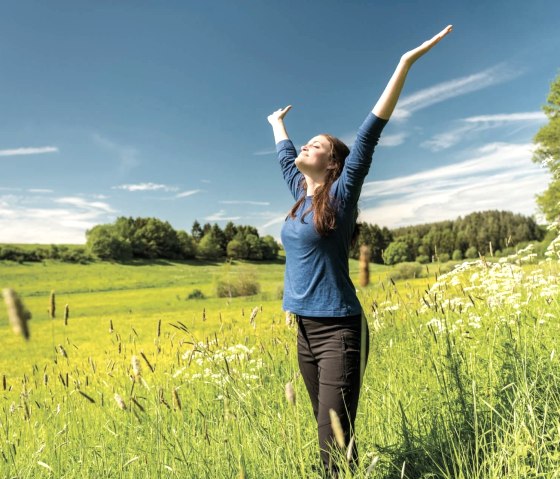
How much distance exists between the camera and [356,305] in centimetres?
296

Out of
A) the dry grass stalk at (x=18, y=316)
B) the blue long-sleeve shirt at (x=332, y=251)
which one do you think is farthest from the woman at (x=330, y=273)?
the dry grass stalk at (x=18, y=316)

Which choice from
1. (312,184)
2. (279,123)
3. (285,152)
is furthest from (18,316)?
(279,123)

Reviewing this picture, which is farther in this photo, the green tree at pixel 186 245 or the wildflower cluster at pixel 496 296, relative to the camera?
the green tree at pixel 186 245

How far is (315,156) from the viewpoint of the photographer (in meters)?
3.31

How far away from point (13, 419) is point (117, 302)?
5219 cm

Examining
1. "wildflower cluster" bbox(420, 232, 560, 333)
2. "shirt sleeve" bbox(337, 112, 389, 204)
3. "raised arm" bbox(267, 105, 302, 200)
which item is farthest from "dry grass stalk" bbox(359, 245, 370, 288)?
"wildflower cluster" bbox(420, 232, 560, 333)

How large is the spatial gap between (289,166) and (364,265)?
2740 mm

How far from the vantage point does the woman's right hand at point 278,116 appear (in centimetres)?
466

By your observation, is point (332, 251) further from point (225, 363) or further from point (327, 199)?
point (225, 363)

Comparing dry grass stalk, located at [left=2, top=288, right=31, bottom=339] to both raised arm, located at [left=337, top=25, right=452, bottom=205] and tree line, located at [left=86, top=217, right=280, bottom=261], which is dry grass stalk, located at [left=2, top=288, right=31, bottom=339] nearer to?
raised arm, located at [left=337, top=25, right=452, bottom=205]

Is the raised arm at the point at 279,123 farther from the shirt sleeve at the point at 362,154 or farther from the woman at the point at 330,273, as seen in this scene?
the shirt sleeve at the point at 362,154

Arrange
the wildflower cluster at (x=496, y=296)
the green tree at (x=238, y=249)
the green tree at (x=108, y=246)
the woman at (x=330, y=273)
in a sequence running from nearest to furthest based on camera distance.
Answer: the woman at (x=330, y=273), the wildflower cluster at (x=496, y=296), the green tree at (x=108, y=246), the green tree at (x=238, y=249)

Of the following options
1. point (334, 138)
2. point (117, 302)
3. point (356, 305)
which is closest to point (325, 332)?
point (356, 305)

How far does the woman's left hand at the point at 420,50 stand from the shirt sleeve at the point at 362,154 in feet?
1.37
